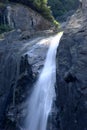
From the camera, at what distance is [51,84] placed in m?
21.6

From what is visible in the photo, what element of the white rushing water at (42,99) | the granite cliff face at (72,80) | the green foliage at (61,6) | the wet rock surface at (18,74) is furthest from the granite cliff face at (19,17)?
the green foliage at (61,6)

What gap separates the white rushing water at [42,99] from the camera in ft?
67.9

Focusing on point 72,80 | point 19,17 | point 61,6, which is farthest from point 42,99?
point 61,6

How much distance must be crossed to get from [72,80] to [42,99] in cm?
333

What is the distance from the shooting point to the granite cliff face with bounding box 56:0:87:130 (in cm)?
1773

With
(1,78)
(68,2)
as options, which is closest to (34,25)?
(1,78)

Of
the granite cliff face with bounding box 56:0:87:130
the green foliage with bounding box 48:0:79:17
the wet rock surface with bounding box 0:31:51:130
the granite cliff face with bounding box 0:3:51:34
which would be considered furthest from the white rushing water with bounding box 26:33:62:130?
the green foliage with bounding box 48:0:79:17

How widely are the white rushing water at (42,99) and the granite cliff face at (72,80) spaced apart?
111cm

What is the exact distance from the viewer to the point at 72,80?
1844cm

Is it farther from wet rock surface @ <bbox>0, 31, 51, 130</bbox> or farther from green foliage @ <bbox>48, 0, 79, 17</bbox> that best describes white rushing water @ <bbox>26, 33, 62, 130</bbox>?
green foliage @ <bbox>48, 0, 79, 17</bbox>

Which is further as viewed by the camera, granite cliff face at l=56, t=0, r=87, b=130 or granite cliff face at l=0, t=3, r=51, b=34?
granite cliff face at l=0, t=3, r=51, b=34

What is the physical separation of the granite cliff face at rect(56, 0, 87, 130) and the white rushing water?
3.64ft

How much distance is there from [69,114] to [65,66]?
2.24 meters

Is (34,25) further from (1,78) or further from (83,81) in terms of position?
(83,81)
